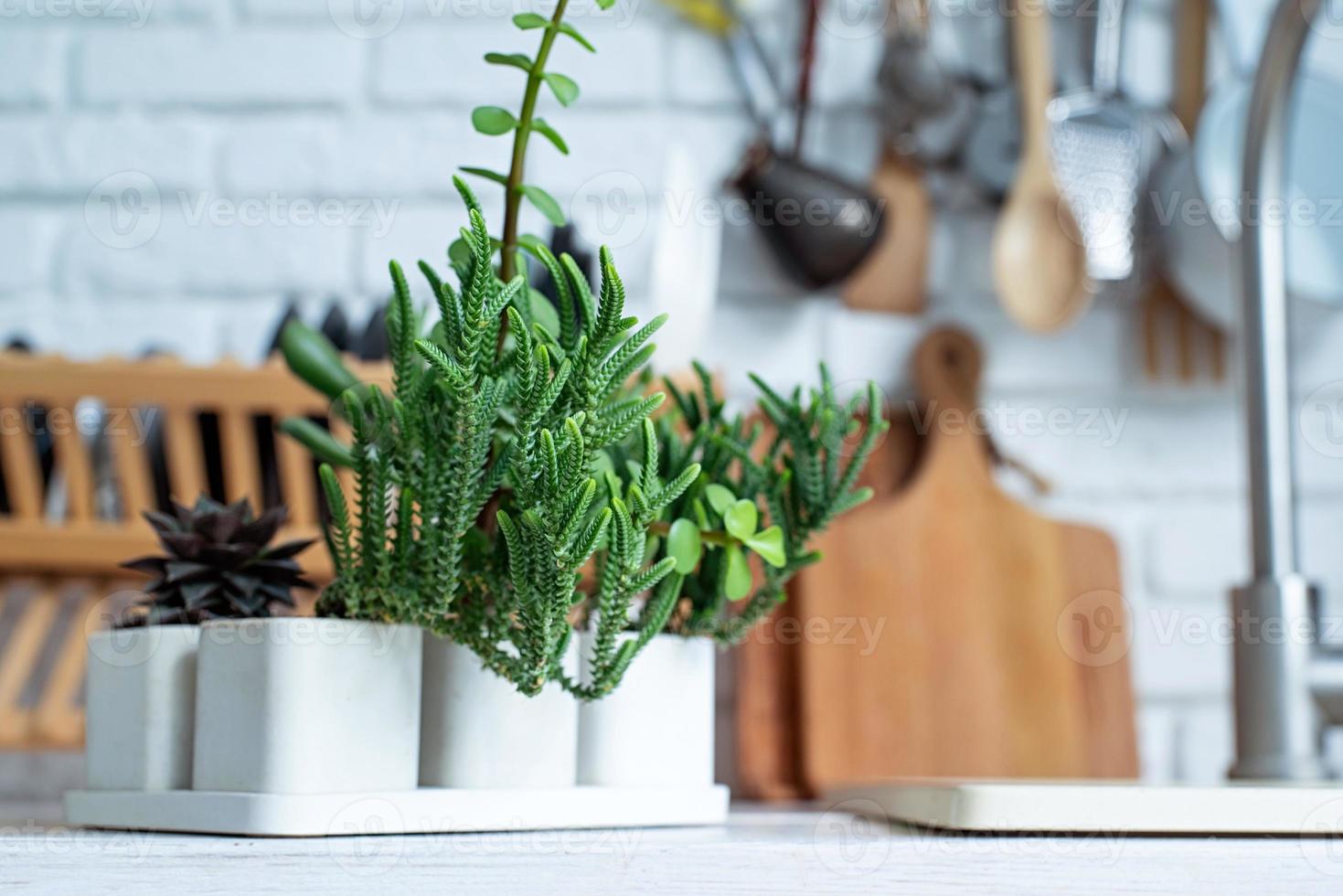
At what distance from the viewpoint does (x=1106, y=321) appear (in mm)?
1092

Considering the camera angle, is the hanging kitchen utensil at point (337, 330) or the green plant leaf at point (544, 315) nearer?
the green plant leaf at point (544, 315)

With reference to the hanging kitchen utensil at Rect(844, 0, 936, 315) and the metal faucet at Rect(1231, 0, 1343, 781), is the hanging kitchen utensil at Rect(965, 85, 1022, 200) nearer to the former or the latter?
the hanging kitchen utensil at Rect(844, 0, 936, 315)

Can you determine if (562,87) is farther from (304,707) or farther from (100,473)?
(100,473)

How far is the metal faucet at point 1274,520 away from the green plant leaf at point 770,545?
1.34 ft

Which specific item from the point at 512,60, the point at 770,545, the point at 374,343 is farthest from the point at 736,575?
the point at 374,343

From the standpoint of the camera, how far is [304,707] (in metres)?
0.49

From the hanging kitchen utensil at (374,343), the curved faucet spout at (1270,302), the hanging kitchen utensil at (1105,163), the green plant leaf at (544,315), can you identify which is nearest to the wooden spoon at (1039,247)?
the hanging kitchen utensil at (1105,163)

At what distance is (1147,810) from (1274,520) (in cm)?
40

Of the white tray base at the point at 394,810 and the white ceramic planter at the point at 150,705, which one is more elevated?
the white ceramic planter at the point at 150,705

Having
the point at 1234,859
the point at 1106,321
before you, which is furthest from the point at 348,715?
the point at 1106,321

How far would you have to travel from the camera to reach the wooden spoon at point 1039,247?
1050mm

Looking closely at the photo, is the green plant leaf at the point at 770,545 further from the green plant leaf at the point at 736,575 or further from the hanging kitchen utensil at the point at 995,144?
the hanging kitchen utensil at the point at 995,144

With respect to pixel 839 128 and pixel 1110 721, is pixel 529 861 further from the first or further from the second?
pixel 839 128

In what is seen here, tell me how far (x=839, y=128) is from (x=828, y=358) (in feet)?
0.62
